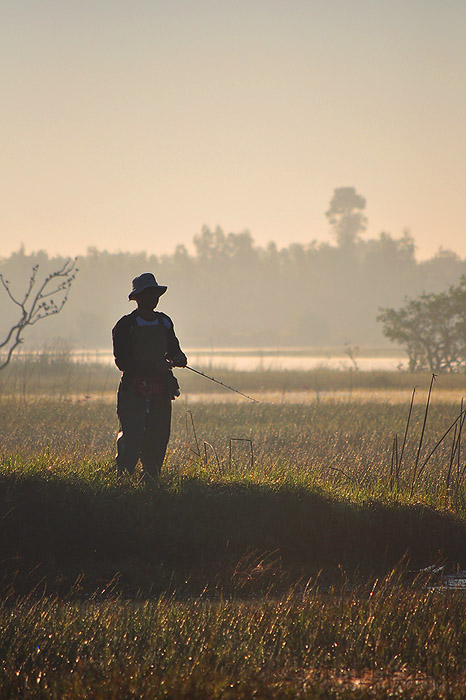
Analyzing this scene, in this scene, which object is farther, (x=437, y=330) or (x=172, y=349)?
(x=437, y=330)

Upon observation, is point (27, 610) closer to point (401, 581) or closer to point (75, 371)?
point (401, 581)

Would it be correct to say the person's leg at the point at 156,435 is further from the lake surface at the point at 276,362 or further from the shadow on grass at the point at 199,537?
the lake surface at the point at 276,362

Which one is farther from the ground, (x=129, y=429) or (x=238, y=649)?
(x=129, y=429)

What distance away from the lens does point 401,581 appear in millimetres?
8102

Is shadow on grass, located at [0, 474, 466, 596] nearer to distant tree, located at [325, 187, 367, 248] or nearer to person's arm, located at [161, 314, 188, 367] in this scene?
person's arm, located at [161, 314, 188, 367]

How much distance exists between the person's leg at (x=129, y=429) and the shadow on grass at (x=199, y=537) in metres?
0.48

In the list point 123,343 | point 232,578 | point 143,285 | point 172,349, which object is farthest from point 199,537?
point 143,285

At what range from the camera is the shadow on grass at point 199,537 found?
819cm

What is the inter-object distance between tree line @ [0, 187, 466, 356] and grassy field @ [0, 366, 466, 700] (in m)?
104

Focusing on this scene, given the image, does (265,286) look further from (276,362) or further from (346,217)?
(276,362)

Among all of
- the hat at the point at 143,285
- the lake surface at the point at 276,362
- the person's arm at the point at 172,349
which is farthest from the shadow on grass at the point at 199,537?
the lake surface at the point at 276,362

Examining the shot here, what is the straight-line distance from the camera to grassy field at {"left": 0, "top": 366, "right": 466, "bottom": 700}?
536 centimetres

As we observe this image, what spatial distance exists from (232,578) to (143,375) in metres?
2.93

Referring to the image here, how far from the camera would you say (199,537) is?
910cm
